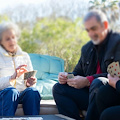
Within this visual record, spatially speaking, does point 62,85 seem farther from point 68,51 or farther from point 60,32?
point 60,32

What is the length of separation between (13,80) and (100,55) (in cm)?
100

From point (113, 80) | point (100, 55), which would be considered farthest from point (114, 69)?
point (100, 55)

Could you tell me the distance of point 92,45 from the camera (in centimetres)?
300

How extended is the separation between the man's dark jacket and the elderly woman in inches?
21.9

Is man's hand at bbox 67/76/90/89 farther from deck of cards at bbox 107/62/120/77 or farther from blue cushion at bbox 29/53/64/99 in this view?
blue cushion at bbox 29/53/64/99

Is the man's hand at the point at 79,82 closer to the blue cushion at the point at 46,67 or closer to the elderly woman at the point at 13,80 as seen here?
the elderly woman at the point at 13,80

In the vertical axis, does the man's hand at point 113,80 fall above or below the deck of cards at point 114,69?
below

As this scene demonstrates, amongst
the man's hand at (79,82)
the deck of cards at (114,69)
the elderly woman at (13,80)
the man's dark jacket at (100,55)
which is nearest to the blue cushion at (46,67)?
the elderly woman at (13,80)

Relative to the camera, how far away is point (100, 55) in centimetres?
288

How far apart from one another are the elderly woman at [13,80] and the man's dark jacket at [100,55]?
56 cm

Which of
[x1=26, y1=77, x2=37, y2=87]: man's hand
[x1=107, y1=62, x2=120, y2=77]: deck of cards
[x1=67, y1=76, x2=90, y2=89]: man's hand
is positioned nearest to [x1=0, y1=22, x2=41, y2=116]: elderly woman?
[x1=26, y1=77, x2=37, y2=87]: man's hand

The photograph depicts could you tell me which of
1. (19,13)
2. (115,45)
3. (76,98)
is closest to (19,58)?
(76,98)

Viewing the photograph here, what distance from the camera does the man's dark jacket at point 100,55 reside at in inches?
108

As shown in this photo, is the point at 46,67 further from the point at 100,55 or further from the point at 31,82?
the point at 100,55
